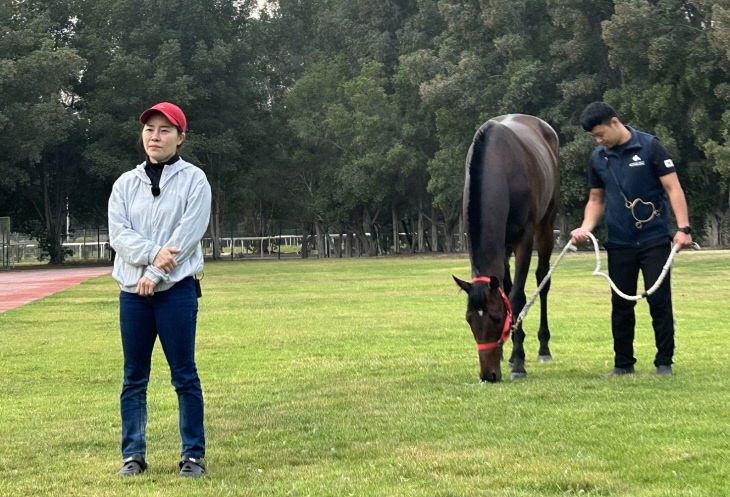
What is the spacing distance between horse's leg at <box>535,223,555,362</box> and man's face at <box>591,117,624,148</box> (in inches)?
93.8

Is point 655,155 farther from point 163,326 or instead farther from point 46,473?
point 46,473

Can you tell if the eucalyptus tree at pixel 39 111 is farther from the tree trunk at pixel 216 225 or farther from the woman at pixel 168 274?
the woman at pixel 168 274

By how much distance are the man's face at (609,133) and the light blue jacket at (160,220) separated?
4.47 metres

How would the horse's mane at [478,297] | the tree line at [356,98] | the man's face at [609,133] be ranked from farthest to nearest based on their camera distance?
the tree line at [356,98] → the man's face at [609,133] → the horse's mane at [478,297]

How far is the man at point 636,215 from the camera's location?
32.1 feet

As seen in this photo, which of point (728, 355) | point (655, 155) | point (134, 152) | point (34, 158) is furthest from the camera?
point (134, 152)

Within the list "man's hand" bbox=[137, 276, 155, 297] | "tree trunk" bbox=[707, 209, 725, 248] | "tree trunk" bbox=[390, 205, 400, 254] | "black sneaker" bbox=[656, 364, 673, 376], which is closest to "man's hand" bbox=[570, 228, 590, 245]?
"black sneaker" bbox=[656, 364, 673, 376]

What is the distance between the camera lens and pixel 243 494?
580cm

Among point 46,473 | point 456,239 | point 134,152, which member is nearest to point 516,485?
point 46,473

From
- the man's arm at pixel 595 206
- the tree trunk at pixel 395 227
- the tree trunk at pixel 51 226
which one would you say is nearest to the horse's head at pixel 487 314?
the man's arm at pixel 595 206

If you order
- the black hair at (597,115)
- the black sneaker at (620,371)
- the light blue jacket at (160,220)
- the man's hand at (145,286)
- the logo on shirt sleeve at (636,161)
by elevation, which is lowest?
the black sneaker at (620,371)

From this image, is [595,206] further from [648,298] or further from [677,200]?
[648,298]

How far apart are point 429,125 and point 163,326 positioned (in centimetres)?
5815

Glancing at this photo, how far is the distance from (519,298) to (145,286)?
212 inches
